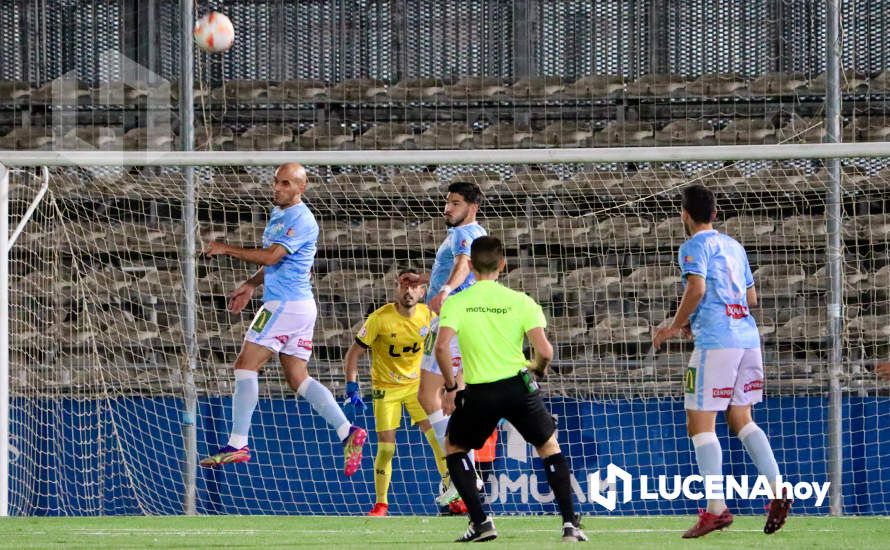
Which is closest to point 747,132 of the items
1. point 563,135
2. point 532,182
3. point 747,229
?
point 747,229

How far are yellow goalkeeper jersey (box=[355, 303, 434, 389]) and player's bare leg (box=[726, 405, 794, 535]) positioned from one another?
361 cm

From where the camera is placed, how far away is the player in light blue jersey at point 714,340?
6.95 metres

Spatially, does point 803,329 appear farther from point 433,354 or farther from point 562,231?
point 433,354

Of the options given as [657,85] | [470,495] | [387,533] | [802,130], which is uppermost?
[657,85]

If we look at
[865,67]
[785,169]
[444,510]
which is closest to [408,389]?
[444,510]

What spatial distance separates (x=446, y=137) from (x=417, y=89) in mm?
684

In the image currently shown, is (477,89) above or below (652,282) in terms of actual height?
above

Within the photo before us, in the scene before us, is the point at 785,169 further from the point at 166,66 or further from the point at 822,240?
the point at 166,66

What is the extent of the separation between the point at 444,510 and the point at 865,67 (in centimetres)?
821

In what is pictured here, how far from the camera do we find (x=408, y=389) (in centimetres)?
1038

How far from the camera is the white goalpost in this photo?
38.5 feet

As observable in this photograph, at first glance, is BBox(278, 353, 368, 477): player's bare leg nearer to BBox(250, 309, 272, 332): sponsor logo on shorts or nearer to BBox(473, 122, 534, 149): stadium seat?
BBox(250, 309, 272, 332): sponsor logo on shorts

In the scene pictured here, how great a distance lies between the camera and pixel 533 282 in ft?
46.5

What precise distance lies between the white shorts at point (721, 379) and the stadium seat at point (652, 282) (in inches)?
271
